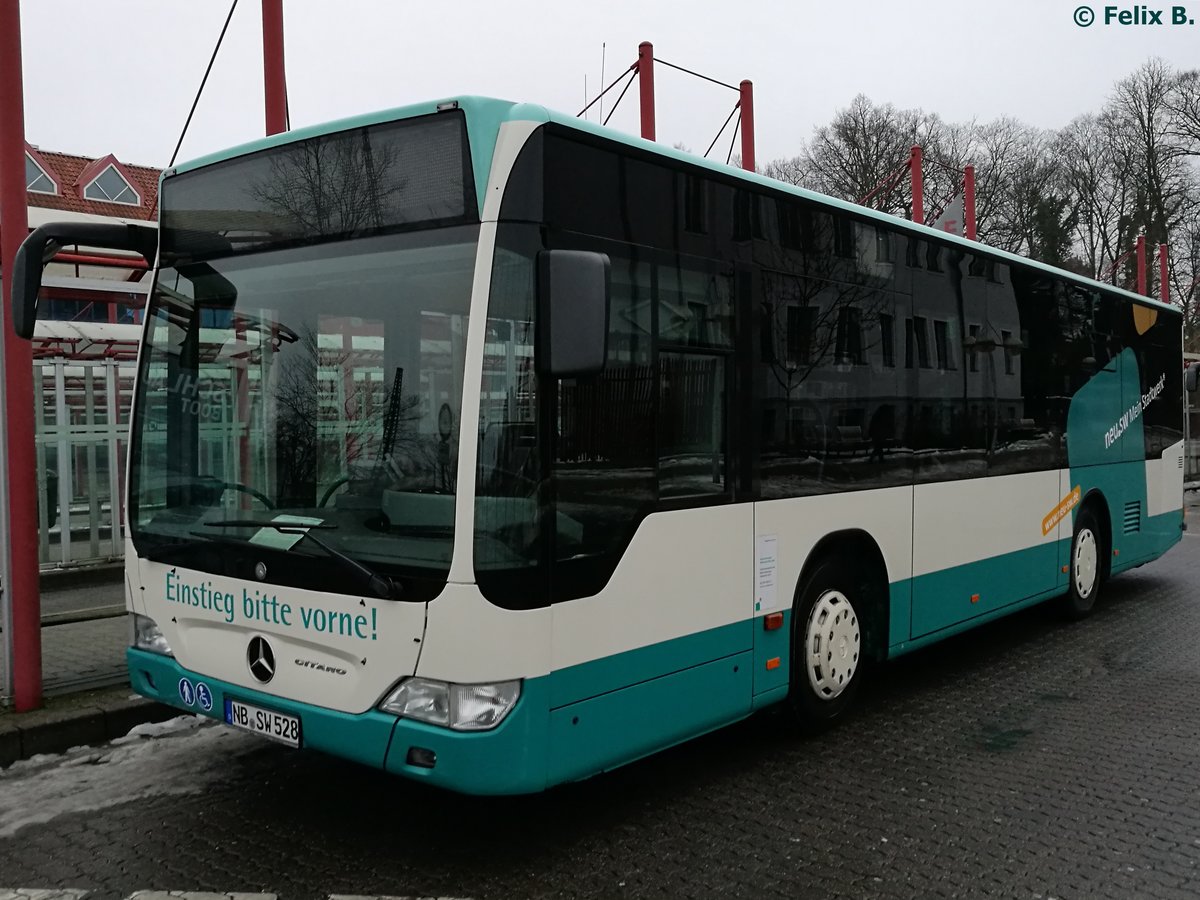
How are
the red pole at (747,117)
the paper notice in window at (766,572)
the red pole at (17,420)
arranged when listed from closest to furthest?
the paper notice in window at (766,572) < the red pole at (17,420) < the red pole at (747,117)

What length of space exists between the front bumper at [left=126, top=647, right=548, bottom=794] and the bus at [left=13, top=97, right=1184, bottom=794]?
0.01 metres

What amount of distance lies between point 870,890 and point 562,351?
7.41ft

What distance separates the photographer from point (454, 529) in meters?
3.67

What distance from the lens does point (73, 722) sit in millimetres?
5586

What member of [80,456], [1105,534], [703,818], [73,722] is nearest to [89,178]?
[80,456]

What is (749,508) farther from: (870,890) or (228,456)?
(228,456)

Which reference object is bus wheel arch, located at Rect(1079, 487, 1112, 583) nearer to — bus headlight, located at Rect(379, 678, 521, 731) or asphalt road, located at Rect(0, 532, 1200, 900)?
asphalt road, located at Rect(0, 532, 1200, 900)

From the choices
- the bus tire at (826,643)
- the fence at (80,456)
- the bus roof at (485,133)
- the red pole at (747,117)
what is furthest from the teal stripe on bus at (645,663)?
the red pole at (747,117)

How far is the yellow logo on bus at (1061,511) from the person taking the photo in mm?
8125

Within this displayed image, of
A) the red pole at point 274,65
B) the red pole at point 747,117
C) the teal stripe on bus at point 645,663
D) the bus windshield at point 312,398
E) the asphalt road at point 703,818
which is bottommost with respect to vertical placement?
the asphalt road at point 703,818

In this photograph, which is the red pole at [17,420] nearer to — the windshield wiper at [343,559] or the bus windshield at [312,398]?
the bus windshield at [312,398]

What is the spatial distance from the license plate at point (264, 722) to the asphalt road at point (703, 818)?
1.57ft

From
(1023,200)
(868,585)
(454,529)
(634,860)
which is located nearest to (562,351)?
(454,529)

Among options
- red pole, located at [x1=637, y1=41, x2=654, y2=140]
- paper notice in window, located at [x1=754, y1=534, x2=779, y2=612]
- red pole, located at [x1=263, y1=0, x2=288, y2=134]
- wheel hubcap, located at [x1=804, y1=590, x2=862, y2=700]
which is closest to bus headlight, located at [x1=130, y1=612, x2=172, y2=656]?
paper notice in window, located at [x1=754, y1=534, x2=779, y2=612]
